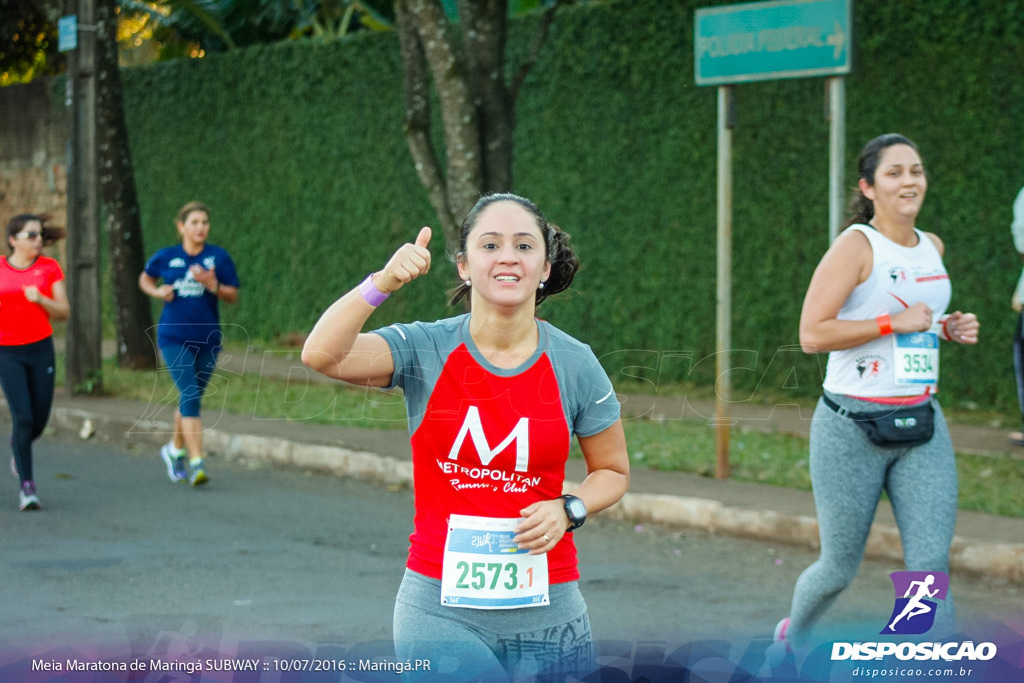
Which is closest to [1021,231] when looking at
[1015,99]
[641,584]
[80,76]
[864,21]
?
[1015,99]

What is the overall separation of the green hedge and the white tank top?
148 inches

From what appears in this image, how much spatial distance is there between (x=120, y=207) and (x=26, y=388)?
7.45 m

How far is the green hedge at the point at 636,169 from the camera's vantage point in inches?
443

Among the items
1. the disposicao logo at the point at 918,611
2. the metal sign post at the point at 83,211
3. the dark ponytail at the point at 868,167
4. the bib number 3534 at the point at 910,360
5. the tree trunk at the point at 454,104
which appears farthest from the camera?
the metal sign post at the point at 83,211

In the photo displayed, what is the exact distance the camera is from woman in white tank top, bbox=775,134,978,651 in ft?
15.2

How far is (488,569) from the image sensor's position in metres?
3.23

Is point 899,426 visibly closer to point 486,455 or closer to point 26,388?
point 486,455

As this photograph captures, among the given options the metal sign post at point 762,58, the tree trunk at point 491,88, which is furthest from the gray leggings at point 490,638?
the tree trunk at point 491,88

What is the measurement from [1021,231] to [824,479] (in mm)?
5140

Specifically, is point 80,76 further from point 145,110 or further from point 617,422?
point 617,422

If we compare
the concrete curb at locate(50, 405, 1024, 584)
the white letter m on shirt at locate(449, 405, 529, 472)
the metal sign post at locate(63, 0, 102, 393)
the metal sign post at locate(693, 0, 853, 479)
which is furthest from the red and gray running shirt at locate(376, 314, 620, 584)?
the metal sign post at locate(63, 0, 102, 393)

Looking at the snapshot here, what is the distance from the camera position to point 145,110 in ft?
63.8

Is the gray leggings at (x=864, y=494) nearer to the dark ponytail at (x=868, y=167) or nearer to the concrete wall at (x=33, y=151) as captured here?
the dark ponytail at (x=868, y=167)

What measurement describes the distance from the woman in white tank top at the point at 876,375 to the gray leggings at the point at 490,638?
1674 mm
